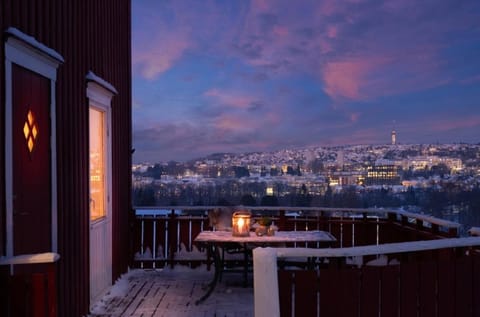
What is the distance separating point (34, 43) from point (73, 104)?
1316 millimetres

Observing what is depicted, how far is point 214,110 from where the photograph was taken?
17.9 meters

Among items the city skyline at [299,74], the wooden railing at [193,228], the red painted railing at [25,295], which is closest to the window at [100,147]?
the wooden railing at [193,228]

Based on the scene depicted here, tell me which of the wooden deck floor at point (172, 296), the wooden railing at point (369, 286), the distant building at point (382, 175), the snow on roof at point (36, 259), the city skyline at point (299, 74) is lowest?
the wooden deck floor at point (172, 296)

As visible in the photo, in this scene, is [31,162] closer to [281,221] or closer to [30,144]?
[30,144]

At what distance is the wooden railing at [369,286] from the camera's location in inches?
121

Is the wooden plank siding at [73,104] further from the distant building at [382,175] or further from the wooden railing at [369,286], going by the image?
the distant building at [382,175]

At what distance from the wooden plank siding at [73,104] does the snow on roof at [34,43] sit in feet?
0.20

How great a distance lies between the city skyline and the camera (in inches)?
533

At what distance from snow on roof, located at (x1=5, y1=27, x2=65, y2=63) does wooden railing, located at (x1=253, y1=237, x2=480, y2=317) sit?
2.30 m

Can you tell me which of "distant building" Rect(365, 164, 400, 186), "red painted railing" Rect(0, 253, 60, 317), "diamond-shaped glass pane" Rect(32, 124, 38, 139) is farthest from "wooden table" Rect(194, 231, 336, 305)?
"distant building" Rect(365, 164, 400, 186)

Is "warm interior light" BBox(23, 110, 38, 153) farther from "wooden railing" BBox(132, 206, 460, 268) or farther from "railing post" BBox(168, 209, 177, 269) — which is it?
"railing post" BBox(168, 209, 177, 269)

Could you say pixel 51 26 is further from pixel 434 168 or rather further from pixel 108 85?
pixel 434 168

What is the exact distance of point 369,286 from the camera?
325 centimetres

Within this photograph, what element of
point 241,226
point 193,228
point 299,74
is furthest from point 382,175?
point 241,226
